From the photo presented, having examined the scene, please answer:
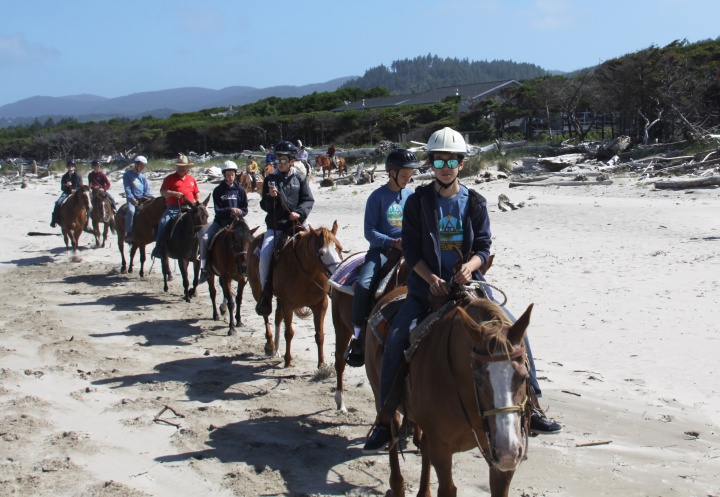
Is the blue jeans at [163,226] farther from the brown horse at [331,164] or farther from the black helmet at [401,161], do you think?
the brown horse at [331,164]

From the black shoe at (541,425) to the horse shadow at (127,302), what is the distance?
30.2ft

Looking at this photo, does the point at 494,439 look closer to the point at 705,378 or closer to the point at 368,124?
the point at 705,378

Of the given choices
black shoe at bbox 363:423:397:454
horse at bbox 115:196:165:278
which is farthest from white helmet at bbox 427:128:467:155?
horse at bbox 115:196:165:278

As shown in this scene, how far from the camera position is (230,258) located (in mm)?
10797

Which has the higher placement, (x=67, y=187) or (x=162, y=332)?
(x=67, y=187)

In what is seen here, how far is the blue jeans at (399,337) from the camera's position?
479 cm

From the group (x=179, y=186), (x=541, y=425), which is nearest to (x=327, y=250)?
(x=541, y=425)

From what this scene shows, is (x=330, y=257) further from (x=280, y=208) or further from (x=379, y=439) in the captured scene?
(x=379, y=439)

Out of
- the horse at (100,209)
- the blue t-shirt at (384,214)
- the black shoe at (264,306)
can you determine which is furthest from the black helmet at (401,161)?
the horse at (100,209)

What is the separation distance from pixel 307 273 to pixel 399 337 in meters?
3.62

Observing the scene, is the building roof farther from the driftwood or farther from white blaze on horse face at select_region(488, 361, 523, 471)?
white blaze on horse face at select_region(488, 361, 523, 471)

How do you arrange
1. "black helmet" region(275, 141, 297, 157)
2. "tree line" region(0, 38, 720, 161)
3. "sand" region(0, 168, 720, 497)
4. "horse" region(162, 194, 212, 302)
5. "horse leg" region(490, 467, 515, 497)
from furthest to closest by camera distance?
"tree line" region(0, 38, 720, 161)
"horse" region(162, 194, 212, 302)
"black helmet" region(275, 141, 297, 157)
"sand" region(0, 168, 720, 497)
"horse leg" region(490, 467, 515, 497)

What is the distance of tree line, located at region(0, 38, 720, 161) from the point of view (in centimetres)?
2912

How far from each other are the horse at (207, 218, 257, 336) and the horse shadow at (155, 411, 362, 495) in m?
3.64
